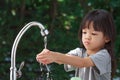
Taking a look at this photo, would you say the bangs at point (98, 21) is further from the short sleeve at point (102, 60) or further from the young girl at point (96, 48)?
the short sleeve at point (102, 60)

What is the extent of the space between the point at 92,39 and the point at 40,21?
1.91m

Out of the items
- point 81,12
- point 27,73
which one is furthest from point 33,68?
point 81,12

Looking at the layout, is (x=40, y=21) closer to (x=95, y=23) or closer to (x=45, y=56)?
(x=95, y=23)

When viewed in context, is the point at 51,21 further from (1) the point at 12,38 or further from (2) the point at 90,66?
(2) the point at 90,66

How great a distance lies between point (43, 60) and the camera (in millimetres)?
2043

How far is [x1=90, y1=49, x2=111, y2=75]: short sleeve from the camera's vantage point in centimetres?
229

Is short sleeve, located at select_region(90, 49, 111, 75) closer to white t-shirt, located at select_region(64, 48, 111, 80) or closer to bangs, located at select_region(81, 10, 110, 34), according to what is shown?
white t-shirt, located at select_region(64, 48, 111, 80)

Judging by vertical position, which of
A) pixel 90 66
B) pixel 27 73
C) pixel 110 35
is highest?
pixel 110 35

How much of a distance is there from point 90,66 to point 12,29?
6.58ft

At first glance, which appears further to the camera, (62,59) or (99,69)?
(99,69)

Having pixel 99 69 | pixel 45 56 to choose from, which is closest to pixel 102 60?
pixel 99 69

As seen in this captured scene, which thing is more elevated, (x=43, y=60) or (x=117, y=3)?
(x=117, y=3)

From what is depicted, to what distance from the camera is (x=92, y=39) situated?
2.29 m

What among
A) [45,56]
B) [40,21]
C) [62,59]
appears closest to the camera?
[45,56]
